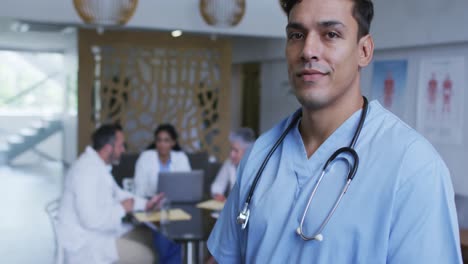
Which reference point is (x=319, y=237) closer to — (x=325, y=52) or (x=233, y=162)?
(x=325, y=52)

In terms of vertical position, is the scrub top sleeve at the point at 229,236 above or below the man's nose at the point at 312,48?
below

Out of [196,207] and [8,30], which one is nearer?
[196,207]

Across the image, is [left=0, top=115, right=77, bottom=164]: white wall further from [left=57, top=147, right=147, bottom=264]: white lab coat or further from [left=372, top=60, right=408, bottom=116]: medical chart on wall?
[left=57, top=147, right=147, bottom=264]: white lab coat

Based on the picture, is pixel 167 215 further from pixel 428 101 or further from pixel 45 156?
pixel 45 156

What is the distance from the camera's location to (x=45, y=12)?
17.9 ft

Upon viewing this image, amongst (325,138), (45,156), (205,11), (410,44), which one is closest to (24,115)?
(45,156)

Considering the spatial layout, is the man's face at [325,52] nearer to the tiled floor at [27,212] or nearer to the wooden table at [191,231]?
the wooden table at [191,231]

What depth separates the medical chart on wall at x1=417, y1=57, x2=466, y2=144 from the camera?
512cm

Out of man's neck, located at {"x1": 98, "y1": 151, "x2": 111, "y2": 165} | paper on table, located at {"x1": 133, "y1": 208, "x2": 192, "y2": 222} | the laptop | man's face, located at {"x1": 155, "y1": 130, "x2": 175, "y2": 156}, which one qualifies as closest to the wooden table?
paper on table, located at {"x1": 133, "y1": 208, "x2": 192, "y2": 222}

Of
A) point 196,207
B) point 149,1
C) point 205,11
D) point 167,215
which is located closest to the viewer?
point 167,215

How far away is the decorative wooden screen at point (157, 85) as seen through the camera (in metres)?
6.76

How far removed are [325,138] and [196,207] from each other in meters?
2.86

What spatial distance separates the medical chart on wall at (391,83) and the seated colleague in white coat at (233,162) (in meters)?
2.09

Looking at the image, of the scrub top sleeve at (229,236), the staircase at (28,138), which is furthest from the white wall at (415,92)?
the staircase at (28,138)
